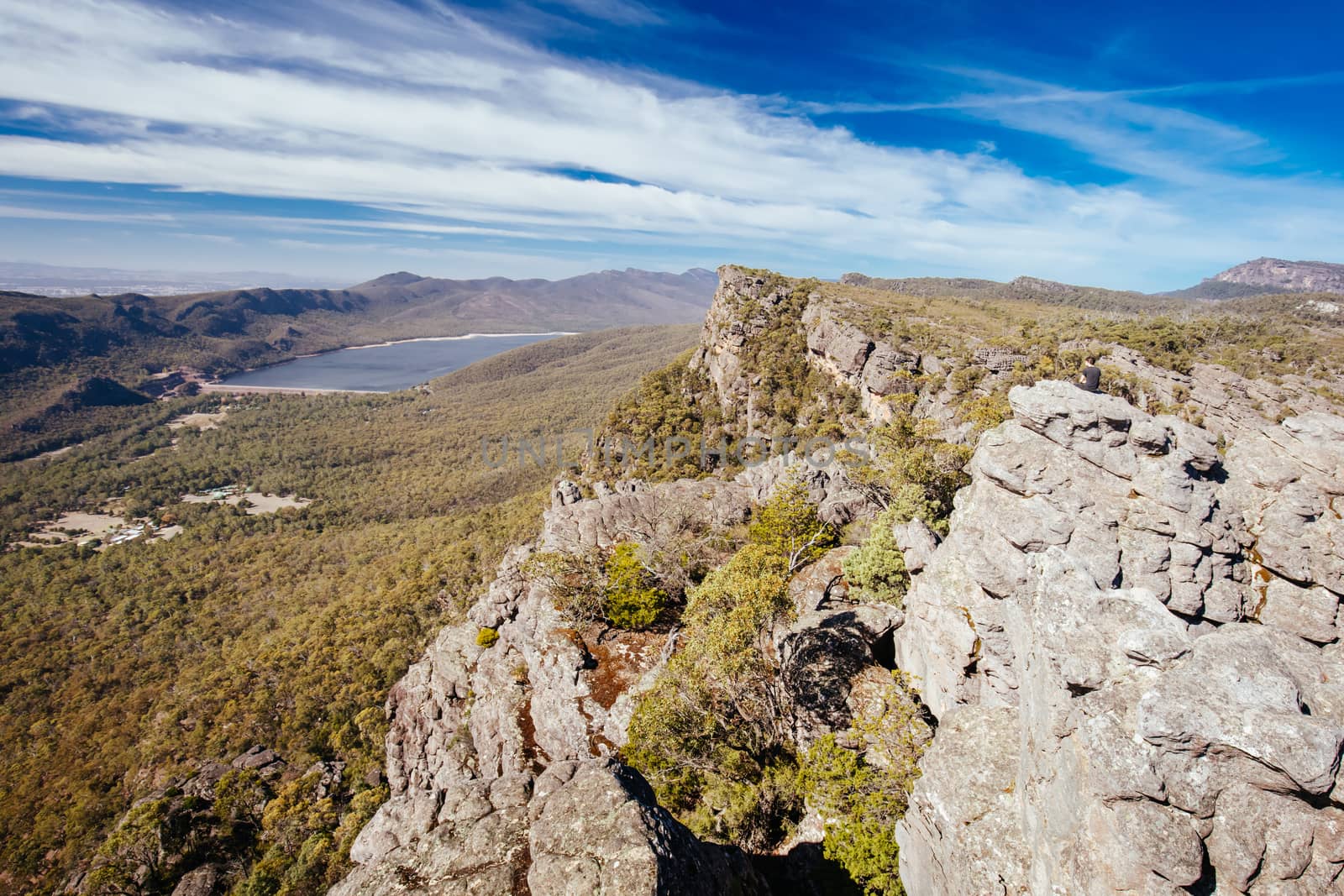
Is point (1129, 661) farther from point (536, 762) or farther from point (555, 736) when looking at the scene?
point (536, 762)

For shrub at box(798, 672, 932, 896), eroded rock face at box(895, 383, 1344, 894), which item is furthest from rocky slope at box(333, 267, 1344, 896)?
shrub at box(798, 672, 932, 896)

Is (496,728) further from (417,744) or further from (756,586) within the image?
(756,586)

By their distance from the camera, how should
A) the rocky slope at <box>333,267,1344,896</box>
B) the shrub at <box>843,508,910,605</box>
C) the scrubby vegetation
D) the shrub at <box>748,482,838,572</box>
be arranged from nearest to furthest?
the rocky slope at <box>333,267,1344,896</box> → the shrub at <box>843,508,910,605</box> → the shrub at <box>748,482,838,572</box> → the scrubby vegetation

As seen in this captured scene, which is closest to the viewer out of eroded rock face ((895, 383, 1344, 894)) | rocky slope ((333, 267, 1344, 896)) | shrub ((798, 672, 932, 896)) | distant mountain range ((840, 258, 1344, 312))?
eroded rock face ((895, 383, 1344, 894))

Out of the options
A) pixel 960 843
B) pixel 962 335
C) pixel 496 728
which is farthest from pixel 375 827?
pixel 962 335

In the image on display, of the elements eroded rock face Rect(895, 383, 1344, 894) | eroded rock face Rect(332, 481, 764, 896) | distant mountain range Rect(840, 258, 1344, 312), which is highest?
distant mountain range Rect(840, 258, 1344, 312)

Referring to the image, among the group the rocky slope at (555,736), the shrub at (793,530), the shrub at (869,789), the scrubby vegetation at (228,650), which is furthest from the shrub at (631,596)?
the scrubby vegetation at (228,650)

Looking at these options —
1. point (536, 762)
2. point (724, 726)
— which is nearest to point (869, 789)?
point (724, 726)

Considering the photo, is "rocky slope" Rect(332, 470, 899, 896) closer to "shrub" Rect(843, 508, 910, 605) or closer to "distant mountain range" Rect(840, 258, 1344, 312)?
"shrub" Rect(843, 508, 910, 605)
